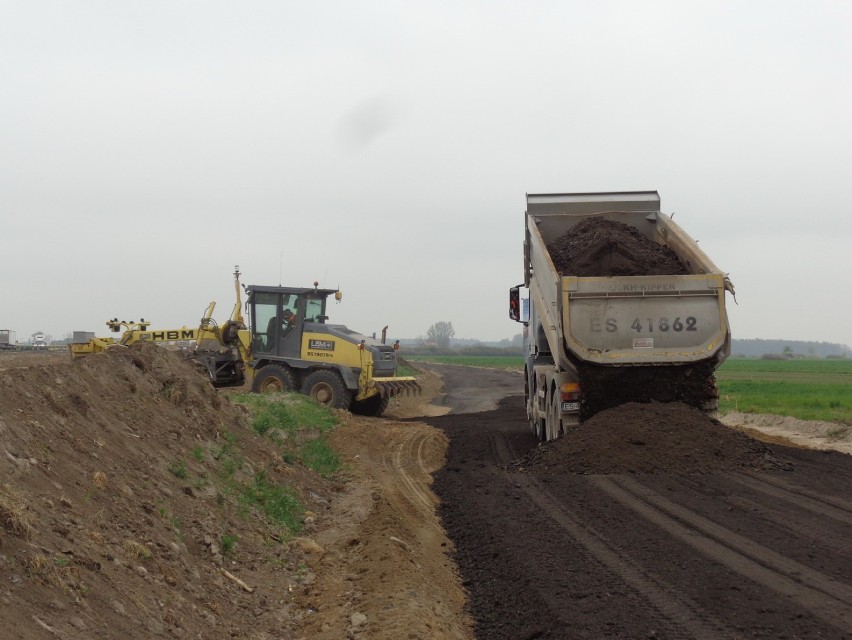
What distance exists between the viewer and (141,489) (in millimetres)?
6746

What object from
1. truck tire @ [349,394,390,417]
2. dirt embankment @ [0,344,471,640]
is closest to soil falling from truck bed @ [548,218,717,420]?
dirt embankment @ [0,344,471,640]

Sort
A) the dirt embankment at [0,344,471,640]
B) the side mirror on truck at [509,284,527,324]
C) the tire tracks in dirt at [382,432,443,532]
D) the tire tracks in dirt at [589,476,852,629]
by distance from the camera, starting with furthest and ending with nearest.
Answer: the side mirror on truck at [509,284,527,324], the tire tracks in dirt at [382,432,443,532], the tire tracks in dirt at [589,476,852,629], the dirt embankment at [0,344,471,640]

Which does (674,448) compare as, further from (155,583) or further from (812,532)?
(155,583)

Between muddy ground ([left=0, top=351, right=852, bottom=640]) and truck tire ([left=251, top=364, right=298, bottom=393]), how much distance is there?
9.03m

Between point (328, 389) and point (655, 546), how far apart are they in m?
14.0

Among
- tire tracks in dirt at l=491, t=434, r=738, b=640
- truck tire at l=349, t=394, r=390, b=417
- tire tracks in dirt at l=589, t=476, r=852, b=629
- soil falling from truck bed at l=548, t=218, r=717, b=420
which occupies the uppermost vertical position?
soil falling from truck bed at l=548, t=218, r=717, b=420

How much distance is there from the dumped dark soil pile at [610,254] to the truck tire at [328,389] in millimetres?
7413

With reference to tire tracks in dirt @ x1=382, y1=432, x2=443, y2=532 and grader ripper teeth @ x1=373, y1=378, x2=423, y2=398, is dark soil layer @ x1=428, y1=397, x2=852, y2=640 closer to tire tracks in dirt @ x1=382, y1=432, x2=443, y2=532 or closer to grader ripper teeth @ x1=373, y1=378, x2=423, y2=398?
tire tracks in dirt @ x1=382, y1=432, x2=443, y2=532

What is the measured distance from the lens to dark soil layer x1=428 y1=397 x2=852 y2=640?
547 cm

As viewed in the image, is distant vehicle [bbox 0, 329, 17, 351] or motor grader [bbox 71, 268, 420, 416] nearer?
motor grader [bbox 71, 268, 420, 416]

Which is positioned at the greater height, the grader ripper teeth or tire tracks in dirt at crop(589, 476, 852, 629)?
the grader ripper teeth

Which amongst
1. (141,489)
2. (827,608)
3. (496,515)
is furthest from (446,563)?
(827,608)

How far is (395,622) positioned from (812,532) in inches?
165

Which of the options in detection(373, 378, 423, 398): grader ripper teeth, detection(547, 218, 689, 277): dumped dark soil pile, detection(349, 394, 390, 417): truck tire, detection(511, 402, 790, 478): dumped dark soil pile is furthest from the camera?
detection(349, 394, 390, 417): truck tire
